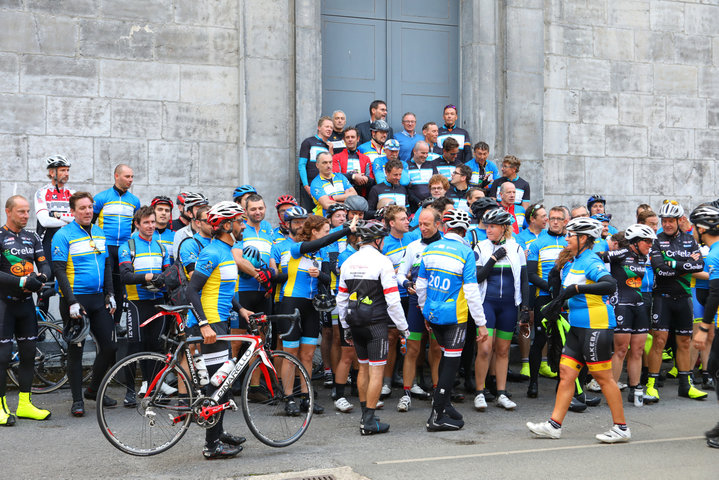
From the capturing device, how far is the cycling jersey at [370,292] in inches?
309

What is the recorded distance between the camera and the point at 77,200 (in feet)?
28.5

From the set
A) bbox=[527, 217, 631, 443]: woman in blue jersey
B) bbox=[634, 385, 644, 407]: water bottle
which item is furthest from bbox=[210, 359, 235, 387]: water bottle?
bbox=[634, 385, 644, 407]: water bottle

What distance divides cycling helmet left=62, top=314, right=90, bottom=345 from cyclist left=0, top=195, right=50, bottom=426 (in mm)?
346

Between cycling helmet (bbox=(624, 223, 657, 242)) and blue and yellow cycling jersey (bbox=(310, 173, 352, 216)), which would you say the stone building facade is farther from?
cycling helmet (bbox=(624, 223, 657, 242))

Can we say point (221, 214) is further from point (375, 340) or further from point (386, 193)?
point (386, 193)

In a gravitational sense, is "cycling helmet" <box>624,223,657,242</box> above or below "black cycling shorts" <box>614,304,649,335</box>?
above

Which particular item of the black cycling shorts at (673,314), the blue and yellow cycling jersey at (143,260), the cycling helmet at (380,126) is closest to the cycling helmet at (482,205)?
the cycling helmet at (380,126)

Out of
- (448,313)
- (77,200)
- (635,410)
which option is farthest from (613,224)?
(77,200)

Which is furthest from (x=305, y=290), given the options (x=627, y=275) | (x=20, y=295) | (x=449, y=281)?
(x=627, y=275)

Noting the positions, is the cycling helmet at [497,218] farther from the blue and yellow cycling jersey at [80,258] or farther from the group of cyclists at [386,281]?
the blue and yellow cycling jersey at [80,258]

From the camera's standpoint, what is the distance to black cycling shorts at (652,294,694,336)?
1029cm

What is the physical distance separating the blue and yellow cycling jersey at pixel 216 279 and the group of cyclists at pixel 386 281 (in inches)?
0.5

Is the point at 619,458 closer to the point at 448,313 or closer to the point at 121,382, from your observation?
→ the point at 448,313

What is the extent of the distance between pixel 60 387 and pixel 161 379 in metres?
3.55
